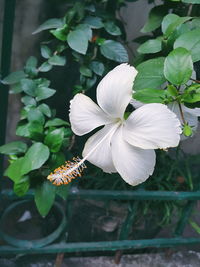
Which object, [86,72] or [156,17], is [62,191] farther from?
[156,17]

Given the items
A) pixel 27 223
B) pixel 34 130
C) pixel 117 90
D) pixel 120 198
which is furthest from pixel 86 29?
pixel 27 223

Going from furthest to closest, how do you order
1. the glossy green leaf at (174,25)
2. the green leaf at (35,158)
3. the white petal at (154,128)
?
the green leaf at (35,158) < the glossy green leaf at (174,25) < the white petal at (154,128)

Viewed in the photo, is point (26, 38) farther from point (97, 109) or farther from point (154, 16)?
point (97, 109)

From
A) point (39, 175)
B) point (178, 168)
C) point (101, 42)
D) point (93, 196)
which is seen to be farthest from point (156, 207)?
point (101, 42)

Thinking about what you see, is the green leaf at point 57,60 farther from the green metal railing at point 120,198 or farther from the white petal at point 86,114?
the white petal at point 86,114

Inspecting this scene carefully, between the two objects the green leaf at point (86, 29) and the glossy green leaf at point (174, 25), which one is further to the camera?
the green leaf at point (86, 29)

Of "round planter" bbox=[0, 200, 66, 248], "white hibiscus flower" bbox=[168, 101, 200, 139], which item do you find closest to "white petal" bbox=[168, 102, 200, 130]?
"white hibiscus flower" bbox=[168, 101, 200, 139]

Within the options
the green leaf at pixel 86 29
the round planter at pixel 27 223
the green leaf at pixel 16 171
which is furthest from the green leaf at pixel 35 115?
the round planter at pixel 27 223
